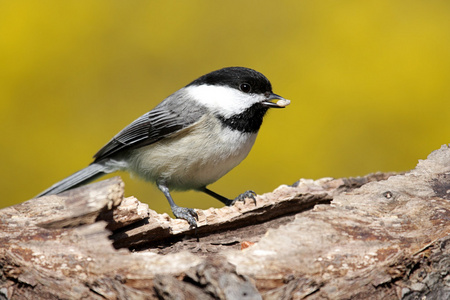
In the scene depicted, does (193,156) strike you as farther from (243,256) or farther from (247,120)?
(243,256)

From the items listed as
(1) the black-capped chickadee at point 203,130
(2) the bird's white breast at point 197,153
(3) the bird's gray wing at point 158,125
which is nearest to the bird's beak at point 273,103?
(1) the black-capped chickadee at point 203,130

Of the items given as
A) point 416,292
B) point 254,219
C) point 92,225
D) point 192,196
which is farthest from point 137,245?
point 192,196

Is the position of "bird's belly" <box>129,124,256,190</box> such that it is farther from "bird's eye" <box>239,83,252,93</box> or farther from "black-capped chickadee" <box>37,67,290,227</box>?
"bird's eye" <box>239,83,252,93</box>

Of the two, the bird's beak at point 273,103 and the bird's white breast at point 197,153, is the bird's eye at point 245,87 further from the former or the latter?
the bird's white breast at point 197,153

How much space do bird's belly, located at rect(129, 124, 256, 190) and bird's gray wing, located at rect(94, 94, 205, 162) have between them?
0.11 feet

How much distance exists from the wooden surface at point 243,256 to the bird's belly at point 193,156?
577 millimetres

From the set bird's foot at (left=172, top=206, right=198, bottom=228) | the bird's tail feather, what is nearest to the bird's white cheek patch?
bird's foot at (left=172, top=206, right=198, bottom=228)

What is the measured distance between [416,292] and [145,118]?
4.66 feet

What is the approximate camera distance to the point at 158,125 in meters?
2.28

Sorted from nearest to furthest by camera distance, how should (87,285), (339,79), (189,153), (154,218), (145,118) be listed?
1. (87,285)
2. (154,218)
3. (189,153)
4. (145,118)
5. (339,79)

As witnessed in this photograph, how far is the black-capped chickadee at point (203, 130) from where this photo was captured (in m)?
2.14

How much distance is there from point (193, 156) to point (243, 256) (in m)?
0.85

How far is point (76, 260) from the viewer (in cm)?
139

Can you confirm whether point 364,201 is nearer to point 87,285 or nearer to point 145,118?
point 87,285
